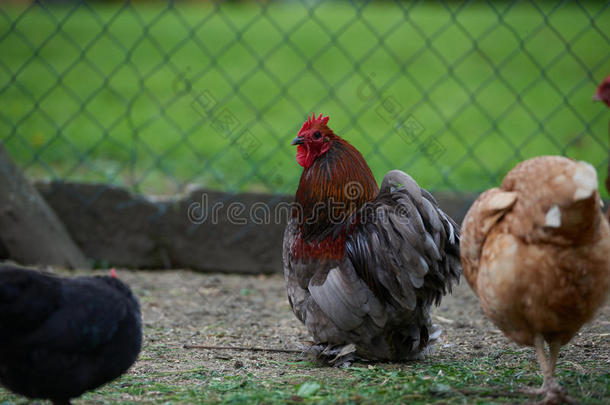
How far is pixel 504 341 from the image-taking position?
3.48 m

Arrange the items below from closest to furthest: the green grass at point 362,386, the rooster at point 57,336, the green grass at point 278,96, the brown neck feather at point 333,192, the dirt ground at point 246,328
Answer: the rooster at point 57,336 → the green grass at point 362,386 → the dirt ground at point 246,328 → the brown neck feather at point 333,192 → the green grass at point 278,96

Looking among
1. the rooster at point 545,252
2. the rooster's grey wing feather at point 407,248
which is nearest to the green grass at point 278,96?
the rooster's grey wing feather at point 407,248

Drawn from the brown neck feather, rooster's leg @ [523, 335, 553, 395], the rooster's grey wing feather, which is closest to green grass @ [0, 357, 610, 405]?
rooster's leg @ [523, 335, 553, 395]

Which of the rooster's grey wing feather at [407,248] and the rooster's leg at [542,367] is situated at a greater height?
the rooster's grey wing feather at [407,248]

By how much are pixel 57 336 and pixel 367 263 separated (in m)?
1.46

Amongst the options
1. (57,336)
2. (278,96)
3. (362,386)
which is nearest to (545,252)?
(362,386)

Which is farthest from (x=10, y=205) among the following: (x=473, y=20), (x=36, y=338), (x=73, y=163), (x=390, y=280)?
(x=473, y=20)

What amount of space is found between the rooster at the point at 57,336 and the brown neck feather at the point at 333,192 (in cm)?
122

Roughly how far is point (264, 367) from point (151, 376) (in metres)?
0.53

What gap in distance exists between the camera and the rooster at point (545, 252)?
2.28 metres

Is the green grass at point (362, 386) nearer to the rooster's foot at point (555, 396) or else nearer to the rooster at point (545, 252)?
the rooster's foot at point (555, 396)

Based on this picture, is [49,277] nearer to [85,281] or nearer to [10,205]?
[85,281]

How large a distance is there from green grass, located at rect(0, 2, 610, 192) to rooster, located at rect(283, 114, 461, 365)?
183 centimetres

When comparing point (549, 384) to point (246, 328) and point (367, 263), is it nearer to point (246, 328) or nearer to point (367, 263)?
point (367, 263)
